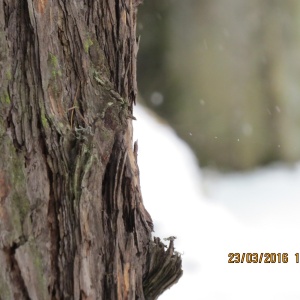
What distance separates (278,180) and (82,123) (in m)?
1.08

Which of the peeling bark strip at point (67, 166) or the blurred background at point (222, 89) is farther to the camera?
the blurred background at point (222, 89)

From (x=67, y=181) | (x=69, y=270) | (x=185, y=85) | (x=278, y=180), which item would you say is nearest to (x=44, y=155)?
(x=67, y=181)

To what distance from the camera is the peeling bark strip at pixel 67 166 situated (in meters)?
0.69

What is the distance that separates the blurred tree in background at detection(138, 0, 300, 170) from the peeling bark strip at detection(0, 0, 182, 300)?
33.3 inches

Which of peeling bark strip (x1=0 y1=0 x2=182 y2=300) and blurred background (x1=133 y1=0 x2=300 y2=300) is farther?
blurred background (x1=133 y1=0 x2=300 y2=300)

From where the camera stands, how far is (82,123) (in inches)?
30.5

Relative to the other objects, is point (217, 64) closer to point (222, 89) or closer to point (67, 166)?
Answer: point (222, 89)

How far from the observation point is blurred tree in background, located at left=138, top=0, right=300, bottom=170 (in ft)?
5.53

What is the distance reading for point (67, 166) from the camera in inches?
29.0

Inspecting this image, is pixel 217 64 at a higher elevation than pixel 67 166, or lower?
higher

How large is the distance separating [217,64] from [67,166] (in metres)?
1.05

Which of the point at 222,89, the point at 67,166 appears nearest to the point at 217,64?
the point at 222,89

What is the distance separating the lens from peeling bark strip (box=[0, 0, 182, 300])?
2.27ft

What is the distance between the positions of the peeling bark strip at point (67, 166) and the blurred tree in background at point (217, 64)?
33.3 inches
